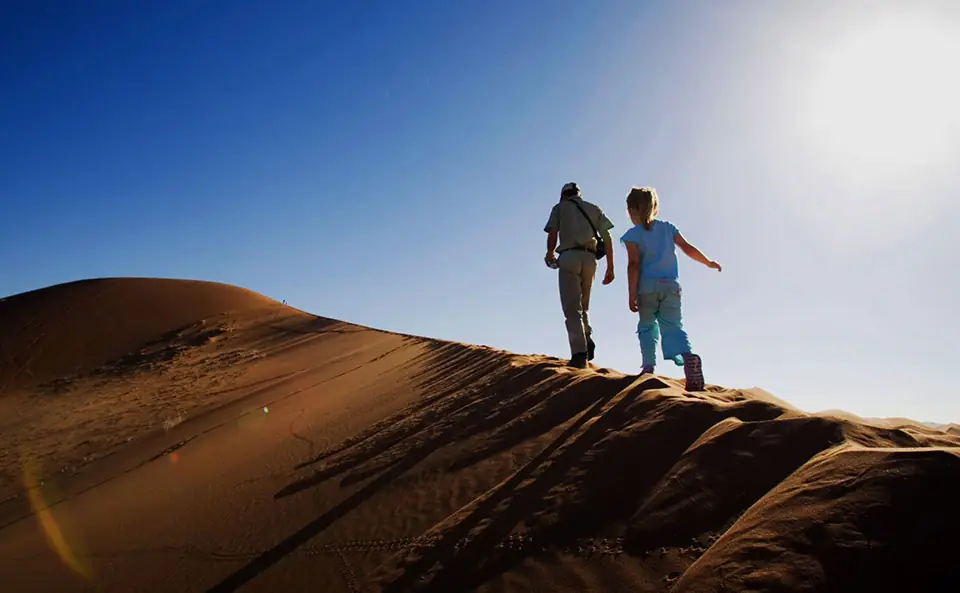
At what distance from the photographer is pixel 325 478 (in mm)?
4504

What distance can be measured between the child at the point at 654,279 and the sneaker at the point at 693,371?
0.41ft

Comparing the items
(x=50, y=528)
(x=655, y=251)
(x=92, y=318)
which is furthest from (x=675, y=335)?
(x=92, y=318)

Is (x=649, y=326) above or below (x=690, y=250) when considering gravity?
below

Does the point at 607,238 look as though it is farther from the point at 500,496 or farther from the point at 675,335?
the point at 500,496

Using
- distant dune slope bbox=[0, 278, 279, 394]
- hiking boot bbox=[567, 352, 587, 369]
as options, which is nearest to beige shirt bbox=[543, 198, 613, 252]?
hiking boot bbox=[567, 352, 587, 369]

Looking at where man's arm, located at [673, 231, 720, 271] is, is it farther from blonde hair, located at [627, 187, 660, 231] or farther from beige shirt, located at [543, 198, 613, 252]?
beige shirt, located at [543, 198, 613, 252]

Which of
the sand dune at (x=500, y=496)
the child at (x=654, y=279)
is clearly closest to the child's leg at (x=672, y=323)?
the child at (x=654, y=279)

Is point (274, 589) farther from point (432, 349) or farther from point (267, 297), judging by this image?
point (267, 297)

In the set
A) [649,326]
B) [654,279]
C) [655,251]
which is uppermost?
[655,251]

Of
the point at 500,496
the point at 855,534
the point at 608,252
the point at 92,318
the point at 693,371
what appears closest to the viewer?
the point at 855,534

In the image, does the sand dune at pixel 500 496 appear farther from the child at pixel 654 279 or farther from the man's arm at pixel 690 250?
the man's arm at pixel 690 250

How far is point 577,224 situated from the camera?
5258 millimetres

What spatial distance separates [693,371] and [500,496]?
6.25 feet

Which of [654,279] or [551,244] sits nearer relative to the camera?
[654,279]
